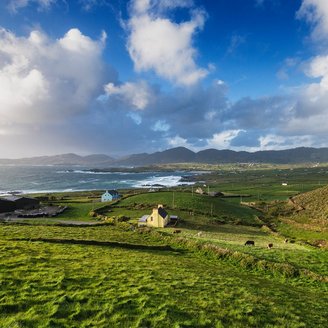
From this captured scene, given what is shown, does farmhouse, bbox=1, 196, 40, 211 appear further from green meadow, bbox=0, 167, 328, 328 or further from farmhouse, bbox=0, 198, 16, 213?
green meadow, bbox=0, 167, 328, 328

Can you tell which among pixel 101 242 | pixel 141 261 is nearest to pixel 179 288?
pixel 141 261

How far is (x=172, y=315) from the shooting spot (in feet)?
54.7

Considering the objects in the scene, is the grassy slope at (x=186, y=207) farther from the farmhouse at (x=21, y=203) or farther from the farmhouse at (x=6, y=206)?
the farmhouse at (x=6, y=206)

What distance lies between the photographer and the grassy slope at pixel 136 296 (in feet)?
52.4

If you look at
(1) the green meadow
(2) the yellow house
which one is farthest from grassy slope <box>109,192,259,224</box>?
(1) the green meadow

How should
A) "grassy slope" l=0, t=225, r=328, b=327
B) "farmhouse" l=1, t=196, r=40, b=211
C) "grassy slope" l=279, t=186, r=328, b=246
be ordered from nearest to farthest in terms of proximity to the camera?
1. "grassy slope" l=0, t=225, r=328, b=327
2. "grassy slope" l=279, t=186, r=328, b=246
3. "farmhouse" l=1, t=196, r=40, b=211

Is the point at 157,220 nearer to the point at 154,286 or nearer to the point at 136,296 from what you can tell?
the point at 154,286

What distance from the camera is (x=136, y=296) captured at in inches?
758

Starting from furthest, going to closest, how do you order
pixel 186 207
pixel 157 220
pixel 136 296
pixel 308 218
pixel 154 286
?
pixel 186 207
pixel 308 218
pixel 157 220
pixel 154 286
pixel 136 296

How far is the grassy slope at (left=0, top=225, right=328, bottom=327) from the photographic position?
1597cm

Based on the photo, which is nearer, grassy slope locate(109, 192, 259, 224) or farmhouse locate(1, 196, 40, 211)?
grassy slope locate(109, 192, 259, 224)

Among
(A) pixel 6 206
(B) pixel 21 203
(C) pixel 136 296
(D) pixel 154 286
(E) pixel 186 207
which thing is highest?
(C) pixel 136 296

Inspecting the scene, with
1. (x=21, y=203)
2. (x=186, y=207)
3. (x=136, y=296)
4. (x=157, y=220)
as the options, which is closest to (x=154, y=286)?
(x=136, y=296)

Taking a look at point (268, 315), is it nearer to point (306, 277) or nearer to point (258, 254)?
point (306, 277)
